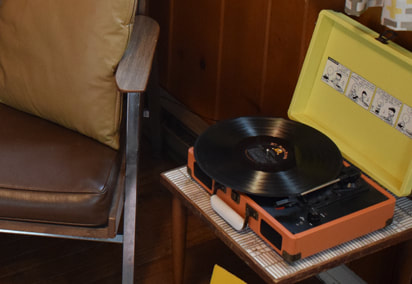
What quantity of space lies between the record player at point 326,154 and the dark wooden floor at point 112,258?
52 cm

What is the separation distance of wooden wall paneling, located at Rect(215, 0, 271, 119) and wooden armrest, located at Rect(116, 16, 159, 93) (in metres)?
0.25

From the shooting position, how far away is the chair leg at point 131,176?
59.9 inches

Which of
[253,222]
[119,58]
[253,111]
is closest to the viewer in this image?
[253,222]

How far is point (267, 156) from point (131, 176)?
36 cm

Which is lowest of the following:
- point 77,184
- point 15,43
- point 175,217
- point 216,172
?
point 175,217

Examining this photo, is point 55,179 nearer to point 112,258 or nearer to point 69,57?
point 69,57

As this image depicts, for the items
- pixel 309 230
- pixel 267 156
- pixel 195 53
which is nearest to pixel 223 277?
pixel 309 230

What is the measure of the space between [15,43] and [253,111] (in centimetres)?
68

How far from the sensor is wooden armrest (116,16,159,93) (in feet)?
4.91

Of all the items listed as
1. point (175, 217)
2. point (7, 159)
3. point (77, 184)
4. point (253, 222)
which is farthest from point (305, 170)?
point (7, 159)

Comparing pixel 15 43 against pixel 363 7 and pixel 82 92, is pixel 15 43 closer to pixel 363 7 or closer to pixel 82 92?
pixel 82 92

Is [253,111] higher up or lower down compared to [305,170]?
lower down

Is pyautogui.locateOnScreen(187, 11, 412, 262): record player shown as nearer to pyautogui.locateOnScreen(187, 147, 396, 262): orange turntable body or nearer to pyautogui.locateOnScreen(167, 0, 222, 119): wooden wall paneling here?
pyautogui.locateOnScreen(187, 147, 396, 262): orange turntable body

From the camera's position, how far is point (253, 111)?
1.95 metres
